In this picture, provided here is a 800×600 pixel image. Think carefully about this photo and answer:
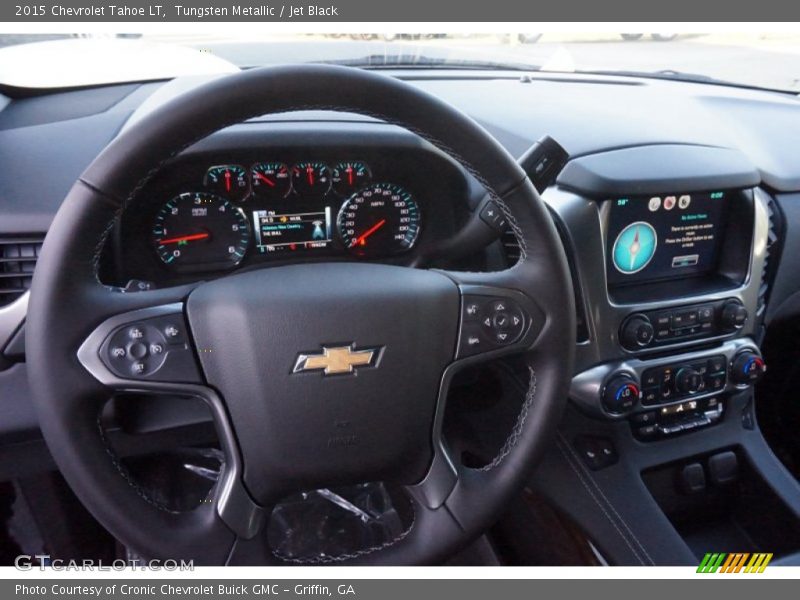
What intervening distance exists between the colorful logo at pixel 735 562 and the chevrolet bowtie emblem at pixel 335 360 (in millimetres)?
966

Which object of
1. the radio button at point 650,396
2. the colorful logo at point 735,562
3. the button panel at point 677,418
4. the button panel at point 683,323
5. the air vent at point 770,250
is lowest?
the colorful logo at point 735,562

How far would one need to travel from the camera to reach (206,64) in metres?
1.88

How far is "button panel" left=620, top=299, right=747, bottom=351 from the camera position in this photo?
1.74m

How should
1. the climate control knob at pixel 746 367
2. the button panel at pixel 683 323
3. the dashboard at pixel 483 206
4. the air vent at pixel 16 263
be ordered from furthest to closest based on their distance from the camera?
the climate control knob at pixel 746 367 < the button panel at pixel 683 323 < the dashboard at pixel 483 206 < the air vent at pixel 16 263

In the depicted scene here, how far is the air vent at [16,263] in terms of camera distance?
1429mm

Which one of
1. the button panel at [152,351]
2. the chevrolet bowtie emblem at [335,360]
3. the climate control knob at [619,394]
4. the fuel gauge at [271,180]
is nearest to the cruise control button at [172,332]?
the button panel at [152,351]

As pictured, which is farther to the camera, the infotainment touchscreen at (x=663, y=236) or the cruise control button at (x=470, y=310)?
the infotainment touchscreen at (x=663, y=236)

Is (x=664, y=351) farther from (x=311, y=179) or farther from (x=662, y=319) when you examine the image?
(x=311, y=179)

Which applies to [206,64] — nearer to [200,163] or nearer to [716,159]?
[200,163]

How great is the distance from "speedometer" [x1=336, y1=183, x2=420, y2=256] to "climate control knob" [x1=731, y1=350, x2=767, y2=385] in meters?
0.82

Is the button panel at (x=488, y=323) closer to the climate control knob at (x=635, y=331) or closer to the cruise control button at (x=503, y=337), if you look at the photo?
the cruise control button at (x=503, y=337)

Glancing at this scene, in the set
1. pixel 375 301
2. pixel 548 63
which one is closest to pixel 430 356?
pixel 375 301

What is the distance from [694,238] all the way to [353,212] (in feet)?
2.69

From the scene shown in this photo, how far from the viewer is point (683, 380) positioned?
1797 mm
